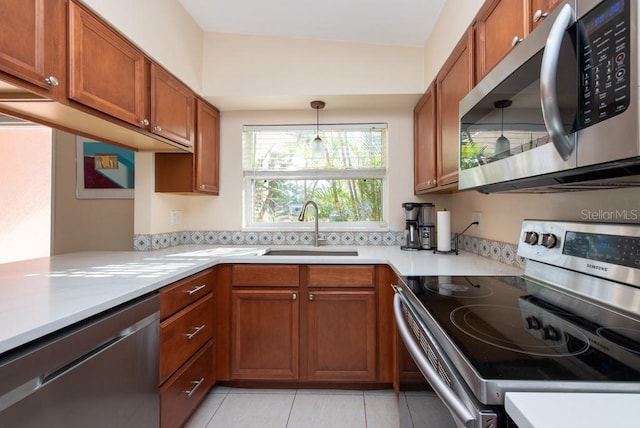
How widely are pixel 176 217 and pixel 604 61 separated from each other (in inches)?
101

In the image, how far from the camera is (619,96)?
0.60 metres

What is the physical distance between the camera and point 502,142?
101 cm

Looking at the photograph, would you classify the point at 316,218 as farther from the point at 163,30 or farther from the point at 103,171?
the point at 103,171

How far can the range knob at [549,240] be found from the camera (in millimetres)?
1133

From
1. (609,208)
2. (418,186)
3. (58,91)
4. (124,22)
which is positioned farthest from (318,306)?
(124,22)

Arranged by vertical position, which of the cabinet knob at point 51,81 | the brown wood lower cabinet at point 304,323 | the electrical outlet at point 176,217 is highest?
the cabinet knob at point 51,81

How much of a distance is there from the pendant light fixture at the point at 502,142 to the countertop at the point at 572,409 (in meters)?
0.70

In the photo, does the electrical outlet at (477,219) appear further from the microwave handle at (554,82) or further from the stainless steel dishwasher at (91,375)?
the stainless steel dishwasher at (91,375)

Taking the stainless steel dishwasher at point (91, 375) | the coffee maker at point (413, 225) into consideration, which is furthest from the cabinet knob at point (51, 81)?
the coffee maker at point (413, 225)

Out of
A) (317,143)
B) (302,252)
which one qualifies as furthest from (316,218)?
(317,143)

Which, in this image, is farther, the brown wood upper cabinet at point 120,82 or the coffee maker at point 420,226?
the coffee maker at point 420,226

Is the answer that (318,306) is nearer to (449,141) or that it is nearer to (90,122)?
(449,141)

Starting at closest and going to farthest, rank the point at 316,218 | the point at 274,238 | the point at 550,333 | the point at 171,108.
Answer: the point at 550,333
the point at 171,108
the point at 316,218
the point at 274,238

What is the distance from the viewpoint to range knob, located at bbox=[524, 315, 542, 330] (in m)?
0.80
